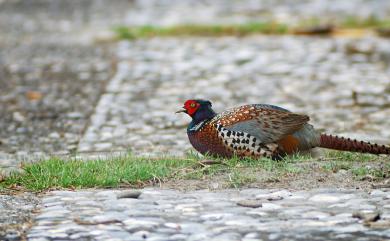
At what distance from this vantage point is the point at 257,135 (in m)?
7.33

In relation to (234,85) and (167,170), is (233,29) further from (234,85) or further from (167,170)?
(167,170)

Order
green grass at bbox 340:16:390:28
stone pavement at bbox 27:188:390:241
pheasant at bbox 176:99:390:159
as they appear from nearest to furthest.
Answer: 1. stone pavement at bbox 27:188:390:241
2. pheasant at bbox 176:99:390:159
3. green grass at bbox 340:16:390:28

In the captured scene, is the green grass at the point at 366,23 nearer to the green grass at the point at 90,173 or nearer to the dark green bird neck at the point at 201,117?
the dark green bird neck at the point at 201,117

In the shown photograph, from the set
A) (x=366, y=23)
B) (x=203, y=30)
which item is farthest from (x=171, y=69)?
(x=366, y=23)

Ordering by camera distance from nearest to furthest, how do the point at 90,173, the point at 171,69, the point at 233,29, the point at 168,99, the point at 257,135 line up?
the point at 90,173 < the point at 257,135 < the point at 168,99 < the point at 171,69 < the point at 233,29

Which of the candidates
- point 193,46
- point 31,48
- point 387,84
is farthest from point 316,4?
point 387,84

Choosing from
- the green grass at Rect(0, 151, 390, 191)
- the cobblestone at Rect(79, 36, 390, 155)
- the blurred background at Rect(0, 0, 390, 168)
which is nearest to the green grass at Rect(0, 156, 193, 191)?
the green grass at Rect(0, 151, 390, 191)

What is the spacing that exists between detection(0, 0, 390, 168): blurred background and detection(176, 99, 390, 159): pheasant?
1.15m

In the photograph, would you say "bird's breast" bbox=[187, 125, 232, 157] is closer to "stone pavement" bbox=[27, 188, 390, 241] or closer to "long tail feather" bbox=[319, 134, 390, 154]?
"long tail feather" bbox=[319, 134, 390, 154]

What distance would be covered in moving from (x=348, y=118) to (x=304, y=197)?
13.7ft

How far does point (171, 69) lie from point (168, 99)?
2035 mm

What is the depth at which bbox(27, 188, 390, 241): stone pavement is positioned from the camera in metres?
5.41

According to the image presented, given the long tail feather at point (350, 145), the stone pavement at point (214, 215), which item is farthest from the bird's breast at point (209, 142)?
the stone pavement at point (214, 215)

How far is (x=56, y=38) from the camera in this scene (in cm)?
1684
